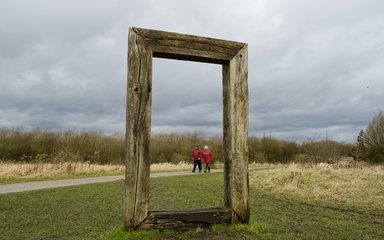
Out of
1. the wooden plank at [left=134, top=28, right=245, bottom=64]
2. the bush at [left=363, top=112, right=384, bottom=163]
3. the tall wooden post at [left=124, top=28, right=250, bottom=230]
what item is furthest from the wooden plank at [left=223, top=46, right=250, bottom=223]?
the bush at [left=363, top=112, right=384, bottom=163]

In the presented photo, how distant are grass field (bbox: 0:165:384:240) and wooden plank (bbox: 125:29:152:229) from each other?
382mm

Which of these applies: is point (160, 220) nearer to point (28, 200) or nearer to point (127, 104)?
point (127, 104)

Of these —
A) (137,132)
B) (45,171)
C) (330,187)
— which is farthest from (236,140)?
(45,171)

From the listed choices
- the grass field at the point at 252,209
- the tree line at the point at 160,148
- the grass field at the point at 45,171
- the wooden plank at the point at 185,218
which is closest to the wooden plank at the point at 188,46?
the wooden plank at the point at 185,218

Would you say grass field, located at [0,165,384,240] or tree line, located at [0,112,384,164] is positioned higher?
tree line, located at [0,112,384,164]

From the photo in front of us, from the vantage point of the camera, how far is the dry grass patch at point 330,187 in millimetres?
12523

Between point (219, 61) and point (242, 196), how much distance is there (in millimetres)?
2116

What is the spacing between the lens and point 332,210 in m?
10.7

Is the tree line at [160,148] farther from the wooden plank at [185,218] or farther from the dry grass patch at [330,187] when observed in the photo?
the wooden plank at [185,218]

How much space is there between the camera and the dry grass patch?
12.5 meters

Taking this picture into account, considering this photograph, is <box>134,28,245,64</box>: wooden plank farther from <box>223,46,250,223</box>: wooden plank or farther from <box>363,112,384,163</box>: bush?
<box>363,112,384,163</box>: bush

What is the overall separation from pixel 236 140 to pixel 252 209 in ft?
18.6

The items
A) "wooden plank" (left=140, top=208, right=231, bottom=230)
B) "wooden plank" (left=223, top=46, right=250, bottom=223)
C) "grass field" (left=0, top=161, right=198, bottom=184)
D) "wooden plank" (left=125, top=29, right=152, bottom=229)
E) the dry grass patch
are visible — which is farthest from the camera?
"grass field" (left=0, top=161, right=198, bottom=184)

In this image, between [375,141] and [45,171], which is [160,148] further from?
[375,141]
